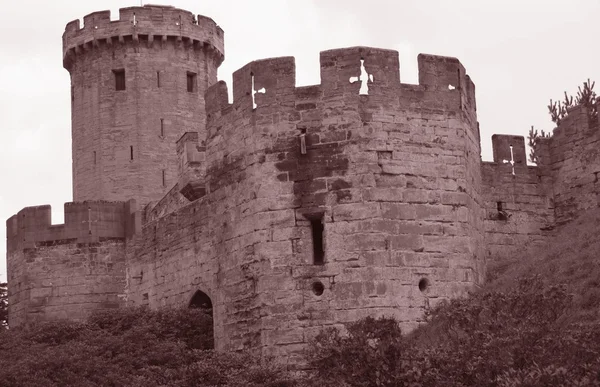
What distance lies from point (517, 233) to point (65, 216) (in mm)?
10067

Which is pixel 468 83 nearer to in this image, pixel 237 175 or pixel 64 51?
pixel 237 175

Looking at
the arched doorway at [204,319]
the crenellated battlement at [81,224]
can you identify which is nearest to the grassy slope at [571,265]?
the arched doorway at [204,319]

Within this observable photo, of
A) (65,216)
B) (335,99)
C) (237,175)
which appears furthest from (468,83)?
(65,216)

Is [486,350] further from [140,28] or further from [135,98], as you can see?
[140,28]

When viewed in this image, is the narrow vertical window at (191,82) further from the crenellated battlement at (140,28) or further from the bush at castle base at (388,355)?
the bush at castle base at (388,355)

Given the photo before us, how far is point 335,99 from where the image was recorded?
2036cm

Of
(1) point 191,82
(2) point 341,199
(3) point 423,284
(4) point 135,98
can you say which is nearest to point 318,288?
(2) point 341,199

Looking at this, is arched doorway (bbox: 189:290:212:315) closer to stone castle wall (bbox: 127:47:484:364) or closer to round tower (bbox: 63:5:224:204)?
stone castle wall (bbox: 127:47:484:364)

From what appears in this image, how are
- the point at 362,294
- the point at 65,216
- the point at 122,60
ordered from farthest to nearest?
the point at 122,60 < the point at 65,216 < the point at 362,294

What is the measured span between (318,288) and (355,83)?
3.34 metres

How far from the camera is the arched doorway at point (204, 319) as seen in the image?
72.5ft

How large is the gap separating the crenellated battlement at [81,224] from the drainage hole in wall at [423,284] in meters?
9.32

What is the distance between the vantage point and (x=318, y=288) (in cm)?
1969

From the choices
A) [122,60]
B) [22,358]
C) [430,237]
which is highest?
[122,60]
